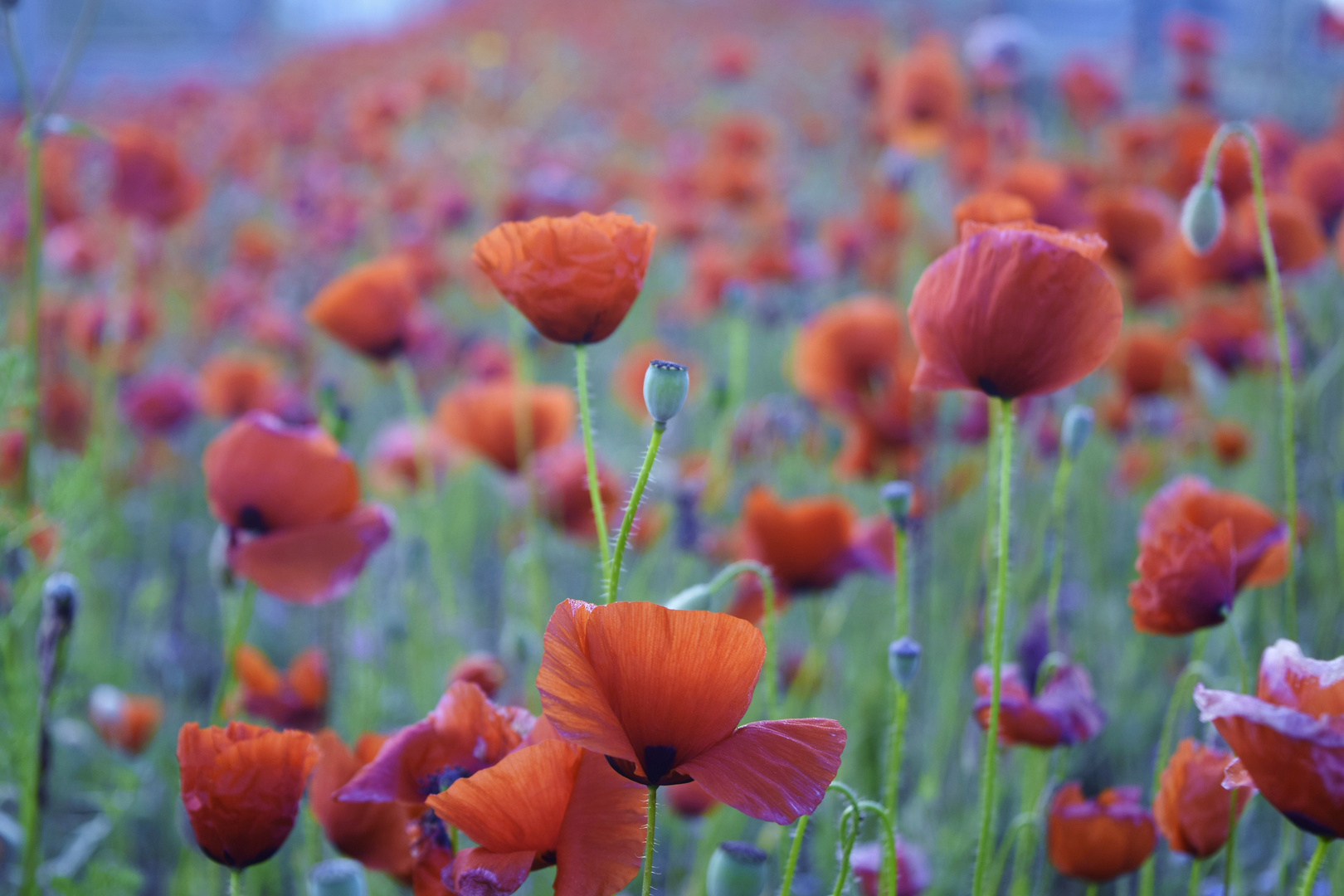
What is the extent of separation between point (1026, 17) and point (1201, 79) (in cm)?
644

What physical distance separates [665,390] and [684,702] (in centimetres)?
16

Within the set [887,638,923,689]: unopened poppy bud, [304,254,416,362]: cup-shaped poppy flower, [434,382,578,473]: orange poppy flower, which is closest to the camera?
[887,638,923,689]: unopened poppy bud

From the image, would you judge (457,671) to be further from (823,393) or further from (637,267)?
(823,393)

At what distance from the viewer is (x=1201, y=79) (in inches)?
121

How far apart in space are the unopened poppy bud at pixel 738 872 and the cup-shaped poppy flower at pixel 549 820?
0.06 meters

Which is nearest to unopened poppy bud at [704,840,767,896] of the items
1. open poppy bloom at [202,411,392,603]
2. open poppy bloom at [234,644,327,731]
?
open poppy bloom at [202,411,392,603]

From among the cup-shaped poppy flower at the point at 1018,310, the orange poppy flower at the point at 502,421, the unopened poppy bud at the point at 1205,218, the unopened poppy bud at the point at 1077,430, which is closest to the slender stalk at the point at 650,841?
the cup-shaped poppy flower at the point at 1018,310

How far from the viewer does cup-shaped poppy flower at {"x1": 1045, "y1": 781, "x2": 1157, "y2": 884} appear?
0.70 m

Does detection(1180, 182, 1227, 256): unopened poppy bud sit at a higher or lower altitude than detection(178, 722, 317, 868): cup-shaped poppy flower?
higher

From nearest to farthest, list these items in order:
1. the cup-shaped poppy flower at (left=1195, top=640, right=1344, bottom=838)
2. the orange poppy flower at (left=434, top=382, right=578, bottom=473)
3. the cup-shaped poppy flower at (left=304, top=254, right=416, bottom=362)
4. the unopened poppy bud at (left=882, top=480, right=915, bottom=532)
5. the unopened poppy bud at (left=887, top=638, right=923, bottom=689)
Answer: the cup-shaped poppy flower at (left=1195, top=640, right=1344, bottom=838) < the unopened poppy bud at (left=887, top=638, right=923, bottom=689) < the unopened poppy bud at (left=882, top=480, right=915, bottom=532) < the cup-shaped poppy flower at (left=304, top=254, right=416, bottom=362) < the orange poppy flower at (left=434, top=382, right=578, bottom=473)

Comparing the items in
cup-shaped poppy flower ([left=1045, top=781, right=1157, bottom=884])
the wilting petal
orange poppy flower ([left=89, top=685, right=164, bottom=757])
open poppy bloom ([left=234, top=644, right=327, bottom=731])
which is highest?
the wilting petal

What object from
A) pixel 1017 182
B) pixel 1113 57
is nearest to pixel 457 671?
pixel 1017 182

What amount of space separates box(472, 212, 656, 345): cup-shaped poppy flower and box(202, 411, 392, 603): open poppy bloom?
0.91ft

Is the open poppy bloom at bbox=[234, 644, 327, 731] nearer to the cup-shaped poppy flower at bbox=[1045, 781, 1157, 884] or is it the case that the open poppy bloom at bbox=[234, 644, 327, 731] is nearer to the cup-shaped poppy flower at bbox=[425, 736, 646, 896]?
the cup-shaped poppy flower at bbox=[425, 736, 646, 896]
